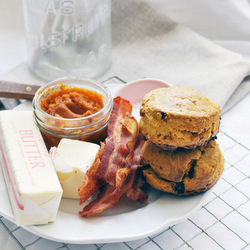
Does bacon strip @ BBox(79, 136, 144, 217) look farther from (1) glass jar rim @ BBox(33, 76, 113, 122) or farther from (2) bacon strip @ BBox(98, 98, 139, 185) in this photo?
(1) glass jar rim @ BBox(33, 76, 113, 122)

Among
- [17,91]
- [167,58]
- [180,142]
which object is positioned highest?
[180,142]

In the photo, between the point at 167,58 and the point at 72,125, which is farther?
the point at 167,58

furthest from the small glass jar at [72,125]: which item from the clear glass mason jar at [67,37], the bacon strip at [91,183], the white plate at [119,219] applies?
the clear glass mason jar at [67,37]

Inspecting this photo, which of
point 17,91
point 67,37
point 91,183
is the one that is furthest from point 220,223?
point 67,37

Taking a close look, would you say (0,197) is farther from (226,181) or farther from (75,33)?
(75,33)

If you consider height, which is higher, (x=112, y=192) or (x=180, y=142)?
(x=180, y=142)

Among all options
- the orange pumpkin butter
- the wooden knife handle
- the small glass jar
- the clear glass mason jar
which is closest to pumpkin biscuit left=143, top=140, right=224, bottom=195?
the small glass jar

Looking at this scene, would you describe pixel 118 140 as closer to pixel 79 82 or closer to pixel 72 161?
pixel 72 161

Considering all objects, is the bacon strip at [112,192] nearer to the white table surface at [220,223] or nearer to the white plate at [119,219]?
the white plate at [119,219]
